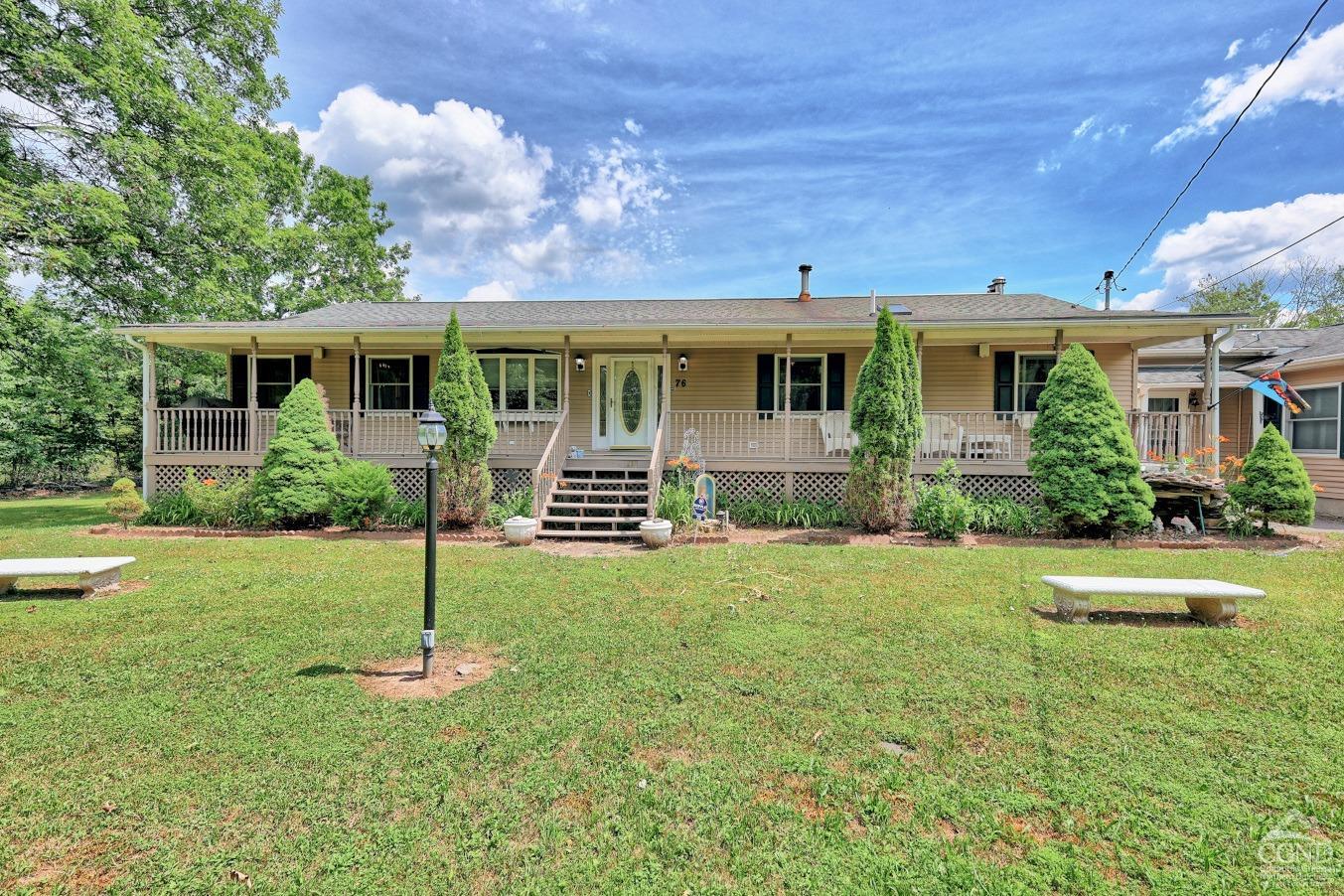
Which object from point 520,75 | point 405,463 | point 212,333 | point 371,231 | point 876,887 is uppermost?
point 371,231

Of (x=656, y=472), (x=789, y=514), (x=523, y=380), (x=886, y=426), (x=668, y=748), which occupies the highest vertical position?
(x=523, y=380)

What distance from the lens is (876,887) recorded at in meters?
2.02

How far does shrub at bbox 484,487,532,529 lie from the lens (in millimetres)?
9750

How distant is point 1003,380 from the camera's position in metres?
11.8

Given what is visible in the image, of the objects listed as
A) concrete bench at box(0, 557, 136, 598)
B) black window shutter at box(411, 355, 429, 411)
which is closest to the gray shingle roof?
black window shutter at box(411, 355, 429, 411)

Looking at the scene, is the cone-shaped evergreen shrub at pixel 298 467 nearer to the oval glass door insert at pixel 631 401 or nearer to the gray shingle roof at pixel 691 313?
the gray shingle roof at pixel 691 313

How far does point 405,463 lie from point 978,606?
10272mm

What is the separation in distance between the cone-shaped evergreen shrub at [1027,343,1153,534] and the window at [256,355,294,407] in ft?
50.8

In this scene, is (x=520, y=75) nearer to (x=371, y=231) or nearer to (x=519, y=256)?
(x=519, y=256)

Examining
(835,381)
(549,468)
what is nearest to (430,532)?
(549,468)

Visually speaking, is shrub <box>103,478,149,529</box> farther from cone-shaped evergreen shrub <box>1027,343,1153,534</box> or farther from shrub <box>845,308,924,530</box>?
cone-shaped evergreen shrub <box>1027,343,1153,534</box>

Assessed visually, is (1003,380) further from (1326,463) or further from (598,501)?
(598,501)

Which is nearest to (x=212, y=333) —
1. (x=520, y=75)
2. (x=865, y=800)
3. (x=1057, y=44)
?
(x=520, y=75)

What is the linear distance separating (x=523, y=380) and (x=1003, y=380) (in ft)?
34.8
